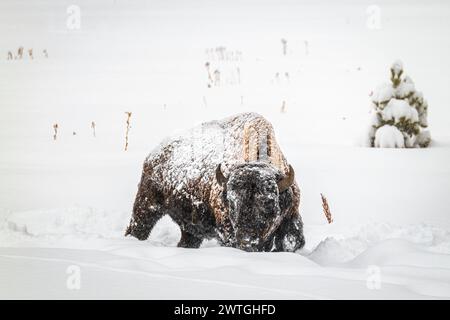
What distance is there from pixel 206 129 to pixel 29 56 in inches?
165

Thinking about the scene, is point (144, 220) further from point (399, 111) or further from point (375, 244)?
point (399, 111)

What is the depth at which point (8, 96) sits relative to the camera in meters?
9.73

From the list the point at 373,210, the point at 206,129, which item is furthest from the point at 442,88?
the point at 206,129

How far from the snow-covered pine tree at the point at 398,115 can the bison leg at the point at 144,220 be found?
481cm

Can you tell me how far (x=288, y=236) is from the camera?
19.4ft

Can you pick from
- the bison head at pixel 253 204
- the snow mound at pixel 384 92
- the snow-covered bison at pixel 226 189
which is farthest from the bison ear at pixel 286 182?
the snow mound at pixel 384 92

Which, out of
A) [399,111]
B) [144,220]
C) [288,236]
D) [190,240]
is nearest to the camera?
[288,236]

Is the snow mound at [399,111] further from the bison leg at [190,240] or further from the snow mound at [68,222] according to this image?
the bison leg at [190,240]

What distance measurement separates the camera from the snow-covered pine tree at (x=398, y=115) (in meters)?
10.4

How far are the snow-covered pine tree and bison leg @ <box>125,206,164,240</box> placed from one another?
481cm

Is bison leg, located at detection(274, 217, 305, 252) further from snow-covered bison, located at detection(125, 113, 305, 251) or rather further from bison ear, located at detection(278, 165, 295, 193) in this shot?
bison ear, located at detection(278, 165, 295, 193)

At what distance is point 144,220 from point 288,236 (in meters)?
1.83

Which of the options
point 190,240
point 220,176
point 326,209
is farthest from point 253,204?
point 326,209
